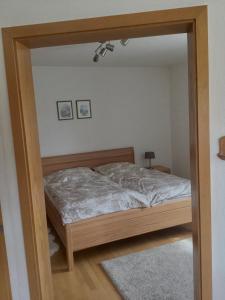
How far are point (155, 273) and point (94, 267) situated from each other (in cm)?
63

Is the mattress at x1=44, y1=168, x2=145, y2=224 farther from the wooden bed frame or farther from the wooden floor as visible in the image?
the wooden floor

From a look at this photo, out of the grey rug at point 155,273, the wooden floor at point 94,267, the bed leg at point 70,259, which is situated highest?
the bed leg at point 70,259

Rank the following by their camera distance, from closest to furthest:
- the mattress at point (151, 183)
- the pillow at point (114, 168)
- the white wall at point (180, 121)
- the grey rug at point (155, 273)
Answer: the grey rug at point (155, 273)
the mattress at point (151, 183)
the pillow at point (114, 168)
the white wall at point (180, 121)

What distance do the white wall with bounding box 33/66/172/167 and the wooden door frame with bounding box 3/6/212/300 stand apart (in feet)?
9.50

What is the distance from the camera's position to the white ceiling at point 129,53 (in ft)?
10.4

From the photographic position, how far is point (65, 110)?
454 centimetres

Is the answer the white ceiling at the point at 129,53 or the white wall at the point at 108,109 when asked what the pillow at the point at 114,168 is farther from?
the white ceiling at the point at 129,53

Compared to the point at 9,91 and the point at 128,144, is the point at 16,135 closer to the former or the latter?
the point at 9,91

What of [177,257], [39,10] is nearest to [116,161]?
[177,257]

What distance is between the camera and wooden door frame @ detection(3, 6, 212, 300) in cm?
142

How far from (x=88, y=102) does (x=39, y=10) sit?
3.25m

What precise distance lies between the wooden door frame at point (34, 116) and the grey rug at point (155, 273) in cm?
70

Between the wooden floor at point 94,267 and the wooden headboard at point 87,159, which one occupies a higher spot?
the wooden headboard at point 87,159

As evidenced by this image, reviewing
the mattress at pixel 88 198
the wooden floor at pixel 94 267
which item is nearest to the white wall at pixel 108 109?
the mattress at pixel 88 198
